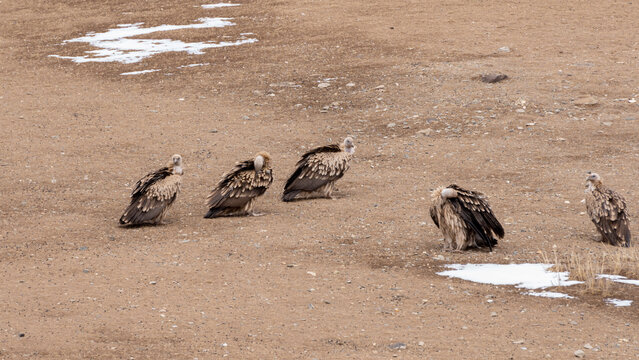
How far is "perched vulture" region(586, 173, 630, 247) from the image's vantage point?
435 inches

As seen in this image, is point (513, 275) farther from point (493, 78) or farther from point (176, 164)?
point (493, 78)

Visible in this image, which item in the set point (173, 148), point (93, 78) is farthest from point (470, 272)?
point (93, 78)

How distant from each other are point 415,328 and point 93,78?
15571 mm

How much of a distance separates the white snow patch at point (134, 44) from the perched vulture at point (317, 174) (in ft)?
35.3

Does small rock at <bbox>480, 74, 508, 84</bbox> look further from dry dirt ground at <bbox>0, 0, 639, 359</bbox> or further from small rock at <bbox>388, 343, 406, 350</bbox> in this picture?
small rock at <bbox>388, 343, 406, 350</bbox>

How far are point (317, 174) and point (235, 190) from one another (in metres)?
1.49

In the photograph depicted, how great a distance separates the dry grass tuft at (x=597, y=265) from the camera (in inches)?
358

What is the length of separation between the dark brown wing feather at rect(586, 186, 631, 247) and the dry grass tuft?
31 cm

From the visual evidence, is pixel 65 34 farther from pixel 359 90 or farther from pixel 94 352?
pixel 94 352

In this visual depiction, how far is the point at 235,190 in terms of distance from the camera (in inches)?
A: 489

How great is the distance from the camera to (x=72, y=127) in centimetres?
1777

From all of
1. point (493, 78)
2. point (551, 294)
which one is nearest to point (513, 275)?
point (551, 294)

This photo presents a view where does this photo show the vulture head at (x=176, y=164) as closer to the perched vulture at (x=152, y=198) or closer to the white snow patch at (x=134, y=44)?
the perched vulture at (x=152, y=198)

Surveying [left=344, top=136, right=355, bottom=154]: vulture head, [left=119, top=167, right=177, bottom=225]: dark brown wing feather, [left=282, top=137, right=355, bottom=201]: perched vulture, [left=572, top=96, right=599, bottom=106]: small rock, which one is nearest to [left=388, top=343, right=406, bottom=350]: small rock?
[left=119, top=167, right=177, bottom=225]: dark brown wing feather
